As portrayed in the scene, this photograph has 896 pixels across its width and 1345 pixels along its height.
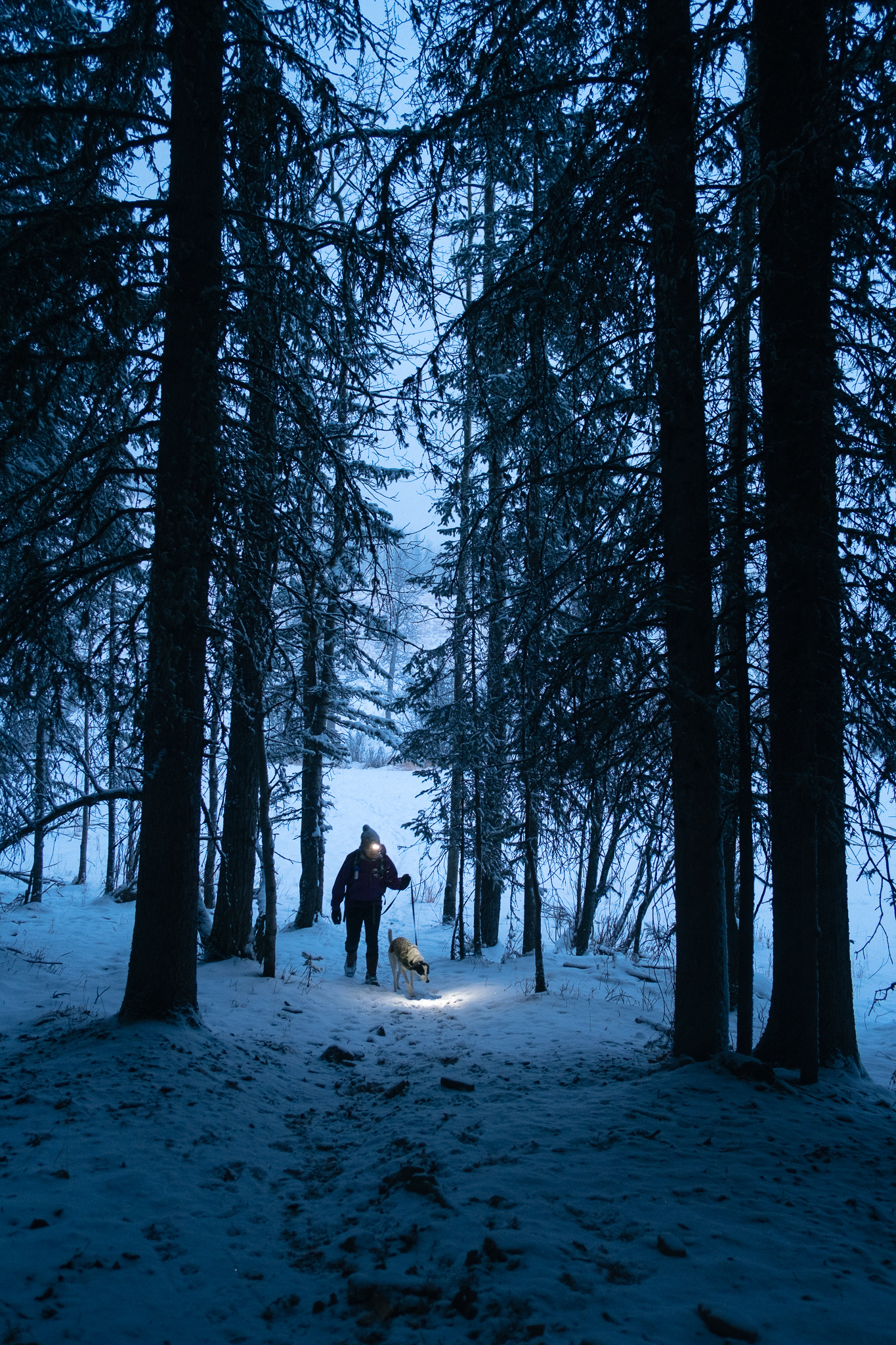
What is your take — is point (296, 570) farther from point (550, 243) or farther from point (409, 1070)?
point (409, 1070)

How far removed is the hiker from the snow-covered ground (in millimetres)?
3454

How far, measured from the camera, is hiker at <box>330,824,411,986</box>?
10.5 m

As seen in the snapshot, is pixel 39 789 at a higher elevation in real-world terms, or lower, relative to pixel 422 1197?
higher

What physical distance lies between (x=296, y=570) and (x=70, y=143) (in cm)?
433

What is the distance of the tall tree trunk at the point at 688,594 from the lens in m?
5.25

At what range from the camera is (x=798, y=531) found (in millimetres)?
4863

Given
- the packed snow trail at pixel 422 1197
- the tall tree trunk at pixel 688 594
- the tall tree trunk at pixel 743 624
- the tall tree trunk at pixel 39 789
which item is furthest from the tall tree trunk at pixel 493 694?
the tall tree trunk at pixel 39 789

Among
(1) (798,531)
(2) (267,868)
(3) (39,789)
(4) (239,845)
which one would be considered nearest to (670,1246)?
(1) (798,531)

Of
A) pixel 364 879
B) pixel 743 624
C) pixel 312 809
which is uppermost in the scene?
pixel 743 624

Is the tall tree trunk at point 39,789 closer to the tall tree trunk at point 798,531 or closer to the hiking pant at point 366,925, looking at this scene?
the hiking pant at point 366,925

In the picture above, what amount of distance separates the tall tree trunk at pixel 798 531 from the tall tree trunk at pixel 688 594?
448 millimetres

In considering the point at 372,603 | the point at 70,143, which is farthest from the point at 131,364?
the point at 372,603

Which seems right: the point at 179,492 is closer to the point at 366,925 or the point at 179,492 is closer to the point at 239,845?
the point at 239,845

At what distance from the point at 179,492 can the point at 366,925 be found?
24.4 feet
